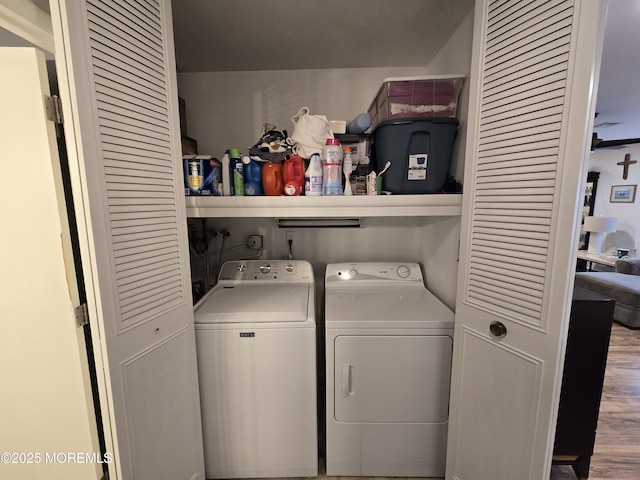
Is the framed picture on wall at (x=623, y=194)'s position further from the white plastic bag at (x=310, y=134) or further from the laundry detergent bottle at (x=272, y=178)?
the laundry detergent bottle at (x=272, y=178)

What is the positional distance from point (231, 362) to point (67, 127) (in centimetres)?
118

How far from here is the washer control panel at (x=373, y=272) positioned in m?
1.90

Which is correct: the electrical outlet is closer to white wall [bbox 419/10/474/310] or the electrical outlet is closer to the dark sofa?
white wall [bbox 419/10/474/310]

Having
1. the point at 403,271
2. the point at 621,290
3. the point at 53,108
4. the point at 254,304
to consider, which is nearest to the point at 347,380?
the point at 254,304

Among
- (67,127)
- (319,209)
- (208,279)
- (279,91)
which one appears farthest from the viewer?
(208,279)

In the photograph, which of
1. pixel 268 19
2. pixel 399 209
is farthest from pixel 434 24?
pixel 399 209

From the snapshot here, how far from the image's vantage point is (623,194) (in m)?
4.84

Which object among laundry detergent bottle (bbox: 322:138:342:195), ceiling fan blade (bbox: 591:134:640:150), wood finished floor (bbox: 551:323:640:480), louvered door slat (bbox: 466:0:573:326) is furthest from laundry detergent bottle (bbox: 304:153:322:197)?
ceiling fan blade (bbox: 591:134:640:150)

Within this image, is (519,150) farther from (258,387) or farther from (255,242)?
(255,242)

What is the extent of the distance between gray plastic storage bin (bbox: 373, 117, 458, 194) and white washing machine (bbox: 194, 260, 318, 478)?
2.92 ft

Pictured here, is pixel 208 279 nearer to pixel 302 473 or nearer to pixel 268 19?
pixel 302 473

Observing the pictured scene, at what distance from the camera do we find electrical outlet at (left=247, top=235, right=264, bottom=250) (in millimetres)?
2107

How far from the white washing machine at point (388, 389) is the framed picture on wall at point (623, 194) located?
590 cm

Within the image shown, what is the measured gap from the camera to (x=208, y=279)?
7.05 feet
